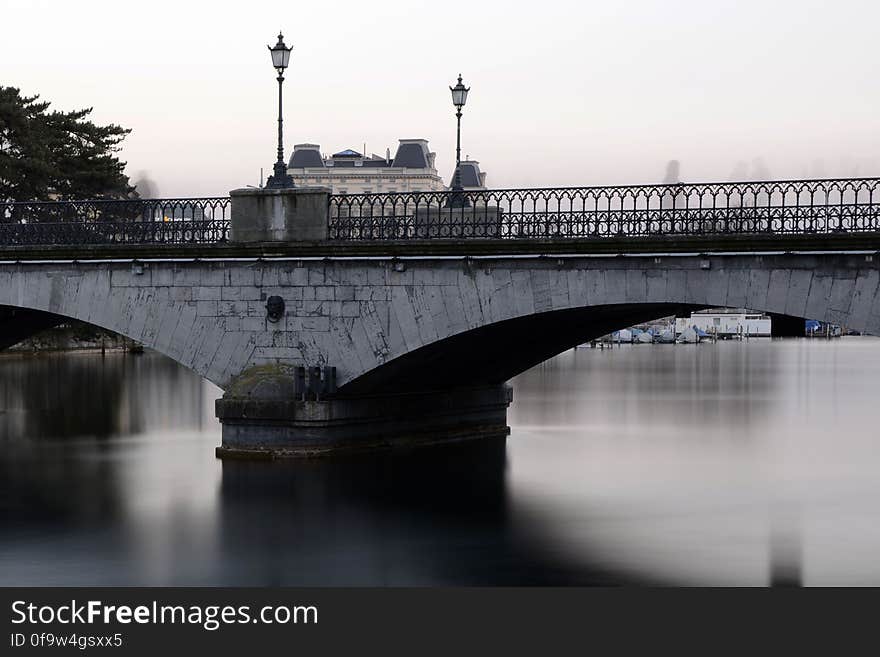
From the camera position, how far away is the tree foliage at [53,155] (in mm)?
66500

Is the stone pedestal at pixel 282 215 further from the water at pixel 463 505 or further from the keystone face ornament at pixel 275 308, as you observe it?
the water at pixel 463 505

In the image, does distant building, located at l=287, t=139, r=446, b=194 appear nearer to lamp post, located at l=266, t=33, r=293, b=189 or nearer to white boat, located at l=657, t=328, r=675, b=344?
white boat, located at l=657, t=328, r=675, b=344

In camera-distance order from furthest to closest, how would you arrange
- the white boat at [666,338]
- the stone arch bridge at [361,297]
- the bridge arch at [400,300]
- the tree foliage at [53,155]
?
the white boat at [666,338] < the tree foliage at [53,155] < the stone arch bridge at [361,297] < the bridge arch at [400,300]

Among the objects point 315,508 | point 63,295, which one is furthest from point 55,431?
point 315,508

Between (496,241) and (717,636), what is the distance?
1335 centimetres

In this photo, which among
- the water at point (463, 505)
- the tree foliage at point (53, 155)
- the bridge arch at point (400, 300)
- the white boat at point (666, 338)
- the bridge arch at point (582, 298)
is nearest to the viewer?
the water at point (463, 505)

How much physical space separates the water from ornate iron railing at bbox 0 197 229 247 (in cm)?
491

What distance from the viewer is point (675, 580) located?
20250 millimetres

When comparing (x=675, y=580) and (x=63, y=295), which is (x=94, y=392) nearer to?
(x=63, y=295)

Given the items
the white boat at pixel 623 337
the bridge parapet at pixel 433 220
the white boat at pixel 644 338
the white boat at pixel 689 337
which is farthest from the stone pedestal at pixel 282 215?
the white boat at pixel 689 337

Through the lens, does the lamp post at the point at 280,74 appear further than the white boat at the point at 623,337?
No

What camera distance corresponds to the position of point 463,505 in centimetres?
2717

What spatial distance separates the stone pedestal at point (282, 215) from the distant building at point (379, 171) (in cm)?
7808

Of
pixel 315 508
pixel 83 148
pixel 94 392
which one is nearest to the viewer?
pixel 315 508
